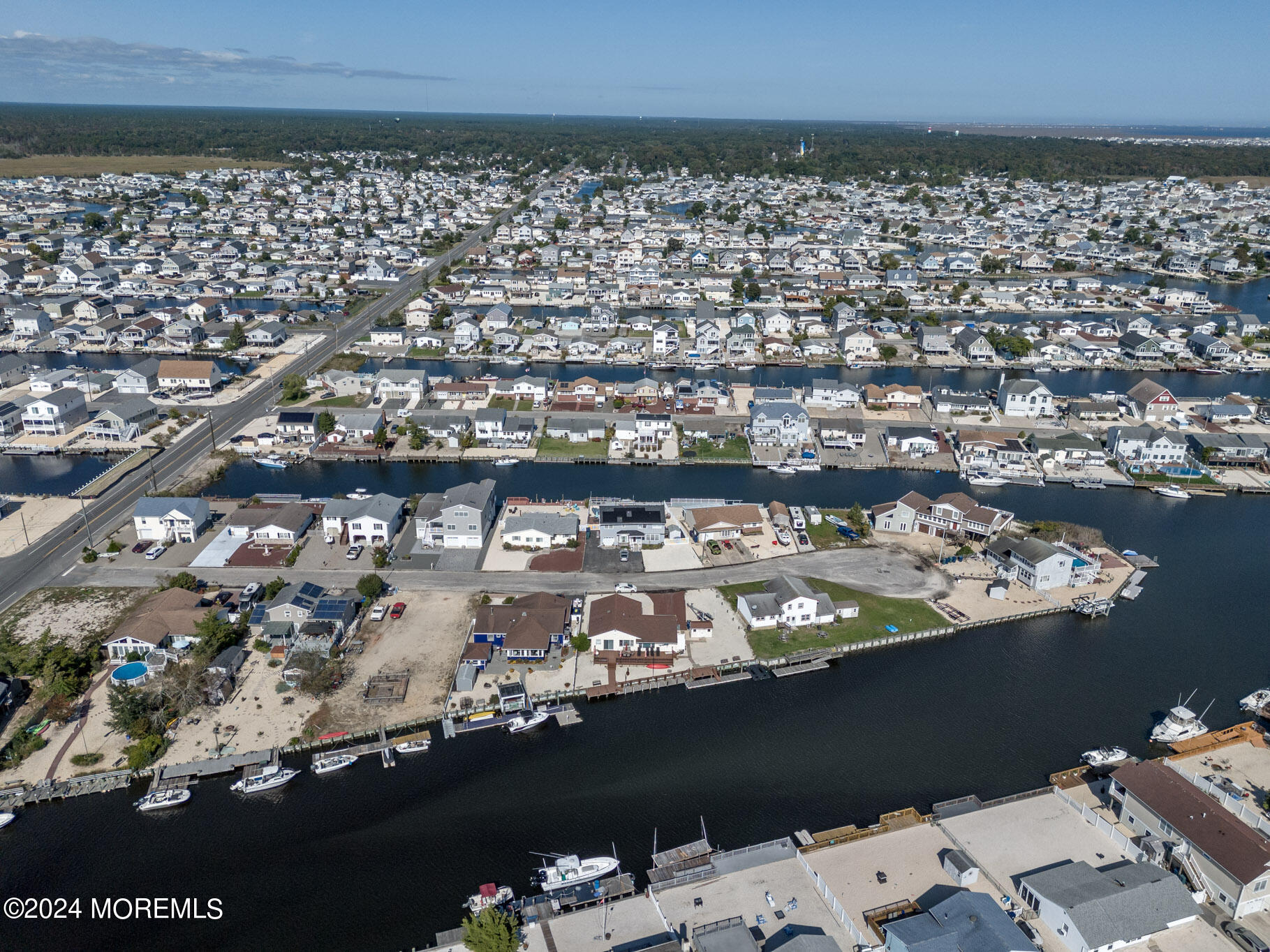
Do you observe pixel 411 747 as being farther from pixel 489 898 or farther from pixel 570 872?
pixel 570 872

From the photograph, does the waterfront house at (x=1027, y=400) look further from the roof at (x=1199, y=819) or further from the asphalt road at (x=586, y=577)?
the roof at (x=1199, y=819)

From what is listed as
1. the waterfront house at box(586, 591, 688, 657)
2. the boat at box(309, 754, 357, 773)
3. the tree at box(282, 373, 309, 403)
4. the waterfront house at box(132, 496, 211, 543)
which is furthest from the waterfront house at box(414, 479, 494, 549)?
the tree at box(282, 373, 309, 403)

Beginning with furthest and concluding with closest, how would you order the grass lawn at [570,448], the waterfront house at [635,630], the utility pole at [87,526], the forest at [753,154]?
the forest at [753,154] → the grass lawn at [570,448] → the utility pole at [87,526] → the waterfront house at [635,630]

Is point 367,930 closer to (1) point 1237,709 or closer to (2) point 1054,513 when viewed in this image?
(1) point 1237,709

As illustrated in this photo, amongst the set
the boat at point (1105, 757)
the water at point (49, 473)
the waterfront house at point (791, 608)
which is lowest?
the boat at point (1105, 757)

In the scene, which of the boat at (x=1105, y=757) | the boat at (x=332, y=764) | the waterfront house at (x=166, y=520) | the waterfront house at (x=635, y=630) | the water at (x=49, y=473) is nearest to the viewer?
the boat at (x=332, y=764)

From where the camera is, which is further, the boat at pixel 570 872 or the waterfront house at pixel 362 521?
the waterfront house at pixel 362 521

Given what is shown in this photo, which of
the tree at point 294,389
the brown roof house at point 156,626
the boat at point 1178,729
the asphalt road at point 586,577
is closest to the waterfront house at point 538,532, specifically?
the asphalt road at point 586,577

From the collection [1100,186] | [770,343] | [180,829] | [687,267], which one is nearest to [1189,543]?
[770,343]
